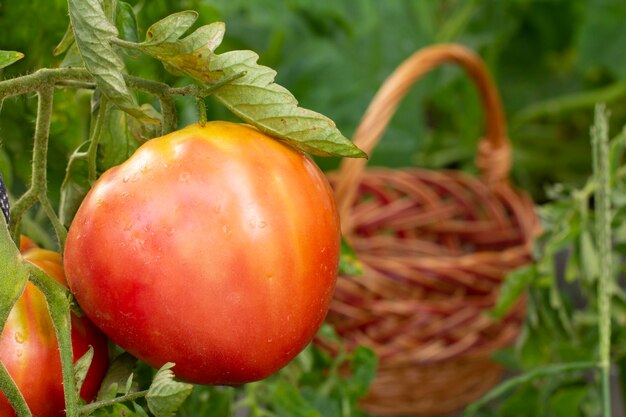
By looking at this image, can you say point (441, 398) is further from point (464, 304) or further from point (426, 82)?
point (426, 82)

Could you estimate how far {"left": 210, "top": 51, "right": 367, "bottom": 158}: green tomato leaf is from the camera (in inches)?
10.0

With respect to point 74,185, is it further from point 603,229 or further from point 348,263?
point 603,229

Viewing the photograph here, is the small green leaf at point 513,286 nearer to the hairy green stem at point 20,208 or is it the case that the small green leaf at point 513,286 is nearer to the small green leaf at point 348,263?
the small green leaf at point 348,263

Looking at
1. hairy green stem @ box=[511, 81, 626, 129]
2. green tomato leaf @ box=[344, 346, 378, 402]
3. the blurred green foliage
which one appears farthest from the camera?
hairy green stem @ box=[511, 81, 626, 129]

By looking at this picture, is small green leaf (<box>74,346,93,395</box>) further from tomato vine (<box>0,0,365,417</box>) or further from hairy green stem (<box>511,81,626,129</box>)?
hairy green stem (<box>511,81,626,129</box>)

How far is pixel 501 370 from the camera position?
102cm

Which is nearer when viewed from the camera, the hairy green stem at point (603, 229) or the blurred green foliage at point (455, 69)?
the hairy green stem at point (603, 229)

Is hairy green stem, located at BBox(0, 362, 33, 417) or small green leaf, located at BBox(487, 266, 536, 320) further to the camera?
small green leaf, located at BBox(487, 266, 536, 320)

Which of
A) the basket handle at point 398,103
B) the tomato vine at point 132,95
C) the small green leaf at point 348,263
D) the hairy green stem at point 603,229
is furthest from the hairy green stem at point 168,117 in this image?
the basket handle at point 398,103

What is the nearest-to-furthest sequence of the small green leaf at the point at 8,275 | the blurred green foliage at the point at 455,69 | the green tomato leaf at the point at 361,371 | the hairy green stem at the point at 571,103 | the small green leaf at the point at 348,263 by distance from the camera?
1. the small green leaf at the point at 8,275
2. the small green leaf at the point at 348,263
3. the green tomato leaf at the point at 361,371
4. the blurred green foliage at the point at 455,69
5. the hairy green stem at the point at 571,103

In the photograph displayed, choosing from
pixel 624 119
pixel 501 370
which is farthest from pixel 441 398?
pixel 624 119

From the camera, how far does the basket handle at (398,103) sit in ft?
2.73

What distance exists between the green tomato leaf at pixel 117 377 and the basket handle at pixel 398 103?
552 millimetres

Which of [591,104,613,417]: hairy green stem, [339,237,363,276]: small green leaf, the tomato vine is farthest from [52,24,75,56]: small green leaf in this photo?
[591,104,613,417]: hairy green stem
